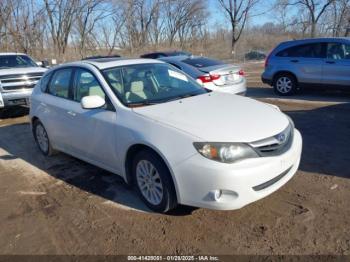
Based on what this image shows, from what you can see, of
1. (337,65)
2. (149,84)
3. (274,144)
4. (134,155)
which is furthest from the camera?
(337,65)

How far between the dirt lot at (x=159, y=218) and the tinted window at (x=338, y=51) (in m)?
5.06

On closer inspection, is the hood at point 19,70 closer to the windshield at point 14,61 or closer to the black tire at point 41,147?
the windshield at point 14,61

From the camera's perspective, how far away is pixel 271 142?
131 inches

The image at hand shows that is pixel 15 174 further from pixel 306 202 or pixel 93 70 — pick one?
pixel 306 202

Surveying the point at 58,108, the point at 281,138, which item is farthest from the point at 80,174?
the point at 281,138

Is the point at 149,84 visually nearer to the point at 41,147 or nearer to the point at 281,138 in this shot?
the point at 281,138

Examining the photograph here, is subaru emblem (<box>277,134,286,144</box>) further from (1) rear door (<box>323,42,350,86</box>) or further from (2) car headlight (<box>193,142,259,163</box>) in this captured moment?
(1) rear door (<box>323,42,350,86</box>)

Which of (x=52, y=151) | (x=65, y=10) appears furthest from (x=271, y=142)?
(x=65, y=10)

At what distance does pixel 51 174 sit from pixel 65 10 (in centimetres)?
3437

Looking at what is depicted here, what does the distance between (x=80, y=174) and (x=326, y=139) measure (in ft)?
13.3

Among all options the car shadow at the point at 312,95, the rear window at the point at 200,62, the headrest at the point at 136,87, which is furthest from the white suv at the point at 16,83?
the car shadow at the point at 312,95

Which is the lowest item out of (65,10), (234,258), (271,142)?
(234,258)

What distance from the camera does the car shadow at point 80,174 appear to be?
13.6ft

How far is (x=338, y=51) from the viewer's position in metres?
9.55
